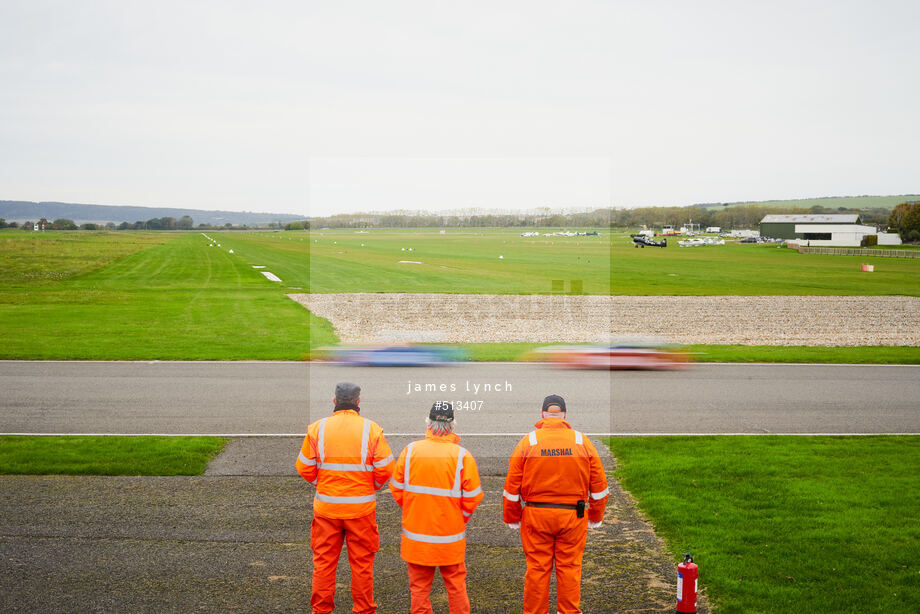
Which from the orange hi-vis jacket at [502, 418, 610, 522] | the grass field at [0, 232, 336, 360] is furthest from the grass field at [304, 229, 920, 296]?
the orange hi-vis jacket at [502, 418, 610, 522]

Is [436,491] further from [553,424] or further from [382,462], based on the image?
[553,424]

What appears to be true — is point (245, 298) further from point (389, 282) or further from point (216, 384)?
point (216, 384)

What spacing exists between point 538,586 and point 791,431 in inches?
360

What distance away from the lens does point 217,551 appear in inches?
315

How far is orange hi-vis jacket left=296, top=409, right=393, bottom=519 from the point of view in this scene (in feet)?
20.5

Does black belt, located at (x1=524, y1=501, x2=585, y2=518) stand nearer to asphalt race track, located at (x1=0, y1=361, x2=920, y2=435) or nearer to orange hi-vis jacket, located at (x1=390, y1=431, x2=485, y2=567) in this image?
orange hi-vis jacket, located at (x1=390, y1=431, x2=485, y2=567)

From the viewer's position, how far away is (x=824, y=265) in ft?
219

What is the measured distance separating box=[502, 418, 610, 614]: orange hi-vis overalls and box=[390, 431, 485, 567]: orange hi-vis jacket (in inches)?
17.0

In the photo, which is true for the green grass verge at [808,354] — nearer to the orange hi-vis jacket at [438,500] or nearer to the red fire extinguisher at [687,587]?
the red fire extinguisher at [687,587]

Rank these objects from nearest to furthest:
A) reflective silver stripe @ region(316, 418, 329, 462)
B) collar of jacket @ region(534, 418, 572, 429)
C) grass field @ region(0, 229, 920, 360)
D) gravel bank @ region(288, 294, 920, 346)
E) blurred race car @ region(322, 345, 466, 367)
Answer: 1. collar of jacket @ region(534, 418, 572, 429)
2. reflective silver stripe @ region(316, 418, 329, 462)
3. blurred race car @ region(322, 345, 466, 367)
4. grass field @ region(0, 229, 920, 360)
5. gravel bank @ region(288, 294, 920, 346)

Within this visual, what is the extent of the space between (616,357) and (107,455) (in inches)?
530

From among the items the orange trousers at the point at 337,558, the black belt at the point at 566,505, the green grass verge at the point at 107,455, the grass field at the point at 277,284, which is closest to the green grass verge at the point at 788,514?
the black belt at the point at 566,505

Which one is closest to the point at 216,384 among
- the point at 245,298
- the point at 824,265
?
the point at 245,298

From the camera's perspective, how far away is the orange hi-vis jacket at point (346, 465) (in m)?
6.24
